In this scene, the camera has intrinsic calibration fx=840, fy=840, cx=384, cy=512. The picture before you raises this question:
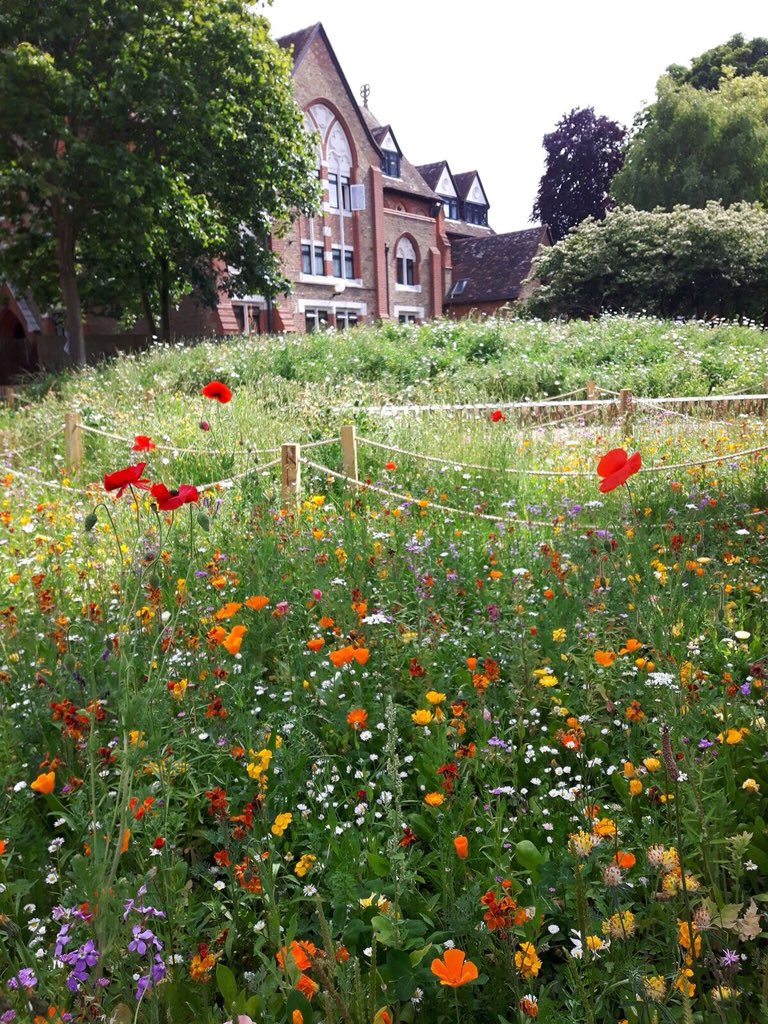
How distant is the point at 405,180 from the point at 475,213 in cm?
1189

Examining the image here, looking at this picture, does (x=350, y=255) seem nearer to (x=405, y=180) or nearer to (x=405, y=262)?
(x=405, y=262)

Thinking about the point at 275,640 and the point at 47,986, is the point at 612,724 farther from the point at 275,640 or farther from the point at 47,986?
the point at 47,986

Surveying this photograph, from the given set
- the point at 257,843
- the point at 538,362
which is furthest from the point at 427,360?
Answer: the point at 257,843

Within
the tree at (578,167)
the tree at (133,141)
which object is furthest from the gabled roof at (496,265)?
the tree at (133,141)

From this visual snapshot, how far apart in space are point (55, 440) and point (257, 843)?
939cm

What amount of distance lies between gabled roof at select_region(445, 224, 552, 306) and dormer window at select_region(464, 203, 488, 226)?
6.01 m

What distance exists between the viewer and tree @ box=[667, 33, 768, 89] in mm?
42094

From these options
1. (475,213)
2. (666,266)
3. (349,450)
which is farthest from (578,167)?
(349,450)

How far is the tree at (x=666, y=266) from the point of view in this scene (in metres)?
28.1

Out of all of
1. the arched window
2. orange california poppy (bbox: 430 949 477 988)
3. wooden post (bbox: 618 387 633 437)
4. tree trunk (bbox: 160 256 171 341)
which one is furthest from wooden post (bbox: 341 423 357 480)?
the arched window

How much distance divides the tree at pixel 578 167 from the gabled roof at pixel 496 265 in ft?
10.8

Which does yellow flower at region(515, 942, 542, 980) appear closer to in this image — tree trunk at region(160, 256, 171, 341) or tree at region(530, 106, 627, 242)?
tree trunk at region(160, 256, 171, 341)

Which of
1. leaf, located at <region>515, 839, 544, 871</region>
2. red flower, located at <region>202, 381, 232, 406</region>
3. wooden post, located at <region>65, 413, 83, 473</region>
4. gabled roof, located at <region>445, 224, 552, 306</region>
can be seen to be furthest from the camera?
gabled roof, located at <region>445, 224, 552, 306</region>

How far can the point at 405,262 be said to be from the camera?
41938 mm
